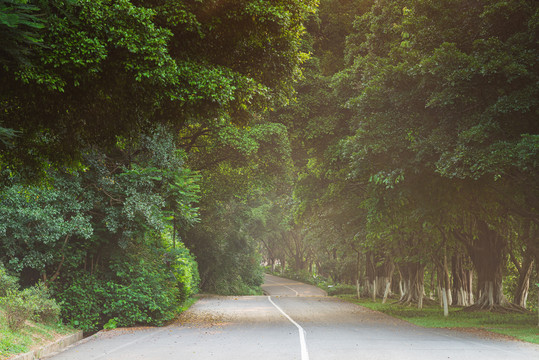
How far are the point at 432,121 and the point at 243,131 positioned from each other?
999 centimetres

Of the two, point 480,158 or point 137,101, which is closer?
point 137,101

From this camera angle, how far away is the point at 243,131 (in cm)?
2320

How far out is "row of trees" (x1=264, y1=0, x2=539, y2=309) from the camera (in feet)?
44.1

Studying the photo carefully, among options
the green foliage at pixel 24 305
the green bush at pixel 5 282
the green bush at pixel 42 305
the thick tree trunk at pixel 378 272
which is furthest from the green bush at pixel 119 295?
the thick tree trunk at pixel 378 272

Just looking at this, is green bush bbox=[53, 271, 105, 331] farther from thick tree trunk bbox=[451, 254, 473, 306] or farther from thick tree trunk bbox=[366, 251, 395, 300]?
thick tree trunk bbox=[366, 251, 395, 300]

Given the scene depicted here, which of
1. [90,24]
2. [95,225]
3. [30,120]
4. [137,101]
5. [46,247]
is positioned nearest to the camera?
[90,24]

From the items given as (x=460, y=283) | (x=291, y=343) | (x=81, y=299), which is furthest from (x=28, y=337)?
(x=460, y=283)

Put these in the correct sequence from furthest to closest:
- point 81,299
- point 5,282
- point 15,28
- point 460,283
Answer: point 460,283 < point 81,299 < point 5,282 < point 15,28

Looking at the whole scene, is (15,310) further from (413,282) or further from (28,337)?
(413,282)

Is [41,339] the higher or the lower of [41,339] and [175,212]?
the lower

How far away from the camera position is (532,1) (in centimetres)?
1374

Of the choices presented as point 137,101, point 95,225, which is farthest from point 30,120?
point 95,225

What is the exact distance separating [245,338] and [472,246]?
1469 centimetres

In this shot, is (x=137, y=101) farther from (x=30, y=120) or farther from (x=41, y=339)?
(x=41, y=339)
